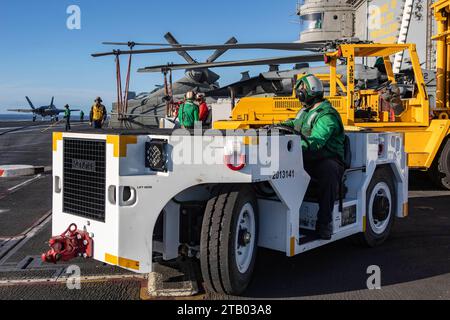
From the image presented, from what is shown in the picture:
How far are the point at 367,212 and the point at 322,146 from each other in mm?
1246

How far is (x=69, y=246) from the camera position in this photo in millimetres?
3973

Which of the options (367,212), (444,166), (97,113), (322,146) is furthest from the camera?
(97,113)

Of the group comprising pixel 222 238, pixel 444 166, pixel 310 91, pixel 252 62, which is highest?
pixel 252 62

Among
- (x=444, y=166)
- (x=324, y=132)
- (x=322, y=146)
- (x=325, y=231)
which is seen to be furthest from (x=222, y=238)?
(x=444, y=166)

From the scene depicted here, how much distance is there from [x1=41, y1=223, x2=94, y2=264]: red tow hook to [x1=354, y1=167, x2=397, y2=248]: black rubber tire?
119 inches

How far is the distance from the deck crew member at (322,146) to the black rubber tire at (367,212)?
0.73 meters

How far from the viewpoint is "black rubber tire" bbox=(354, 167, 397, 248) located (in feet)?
17.8

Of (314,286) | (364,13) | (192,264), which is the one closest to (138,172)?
(192,264)

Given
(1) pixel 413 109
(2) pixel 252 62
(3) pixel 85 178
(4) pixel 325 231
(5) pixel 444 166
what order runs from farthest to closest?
(2) pixel 252 62, (1) pixel 413 109, (5) pixel 444 166, (4) pixel 325 231, (3) pixel 85 178

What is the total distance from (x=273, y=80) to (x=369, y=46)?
7523mm

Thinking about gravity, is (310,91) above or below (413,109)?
below

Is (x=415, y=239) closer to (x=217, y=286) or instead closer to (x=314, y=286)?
(x=314, y=286)

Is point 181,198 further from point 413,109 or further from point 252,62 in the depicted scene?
point 252,62

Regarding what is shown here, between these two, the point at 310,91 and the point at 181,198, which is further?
the point at 310,91
